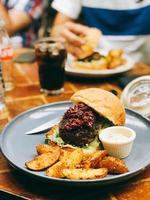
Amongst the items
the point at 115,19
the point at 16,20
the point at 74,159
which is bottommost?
the point at 16,20

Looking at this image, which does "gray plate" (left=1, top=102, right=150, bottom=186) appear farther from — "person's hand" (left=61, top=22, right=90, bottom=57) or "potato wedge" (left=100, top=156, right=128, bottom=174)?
"person's hand" (left=61, top=22, right=90, bottom=57)

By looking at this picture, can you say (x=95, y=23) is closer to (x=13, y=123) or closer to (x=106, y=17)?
(x=106, y=17)

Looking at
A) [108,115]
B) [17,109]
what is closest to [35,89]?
[17,109]

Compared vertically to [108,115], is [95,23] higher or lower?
lower

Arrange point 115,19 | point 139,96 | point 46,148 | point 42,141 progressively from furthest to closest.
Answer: point 115,19
point 139,96
point 42,141
point 46,148

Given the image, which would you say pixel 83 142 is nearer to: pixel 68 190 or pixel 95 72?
pixel 68 190

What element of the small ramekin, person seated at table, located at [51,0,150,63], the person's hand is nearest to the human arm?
person seated at table, located at [51,0,150,63]

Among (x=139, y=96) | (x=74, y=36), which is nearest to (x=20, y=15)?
(x=74, y=36)
